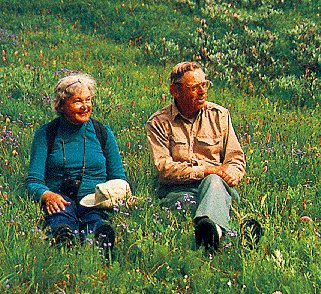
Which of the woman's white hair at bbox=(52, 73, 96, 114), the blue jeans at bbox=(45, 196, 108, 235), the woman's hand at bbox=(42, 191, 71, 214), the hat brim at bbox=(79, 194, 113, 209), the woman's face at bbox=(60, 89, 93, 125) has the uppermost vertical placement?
the woman's white hair at bbox=(52, 73, 96, 114)

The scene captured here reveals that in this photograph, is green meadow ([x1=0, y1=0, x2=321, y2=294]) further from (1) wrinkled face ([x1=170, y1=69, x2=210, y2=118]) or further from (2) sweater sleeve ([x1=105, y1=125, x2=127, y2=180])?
(1) wrinkled face ([x1=170, y1=69, x2=210, y2=118])

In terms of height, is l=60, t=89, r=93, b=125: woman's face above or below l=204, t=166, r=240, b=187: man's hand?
above

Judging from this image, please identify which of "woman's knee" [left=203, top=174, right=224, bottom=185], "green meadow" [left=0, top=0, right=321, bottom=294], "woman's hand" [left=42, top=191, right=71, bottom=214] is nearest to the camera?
"green meadow" [left=0, top=0, right=321, bottom=294]

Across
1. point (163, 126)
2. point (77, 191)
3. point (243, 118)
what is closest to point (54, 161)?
point (77, 191)

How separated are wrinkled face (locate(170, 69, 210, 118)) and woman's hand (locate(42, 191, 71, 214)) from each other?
1445mm

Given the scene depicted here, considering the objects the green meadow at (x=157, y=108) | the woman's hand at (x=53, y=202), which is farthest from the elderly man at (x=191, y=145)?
the woman's hand at (x=53, y=202)

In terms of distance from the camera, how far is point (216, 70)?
38.1 feet

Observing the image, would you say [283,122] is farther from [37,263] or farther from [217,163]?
[37,263]

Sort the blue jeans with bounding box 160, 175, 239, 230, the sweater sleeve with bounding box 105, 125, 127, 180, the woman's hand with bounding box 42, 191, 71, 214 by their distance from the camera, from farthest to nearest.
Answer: the sweater sleeve with bounding box 105, 125, 127, 180 → the woman's hand with bounding box 42, 191, 71, 214 → the blue jeans with bounding box 160, 175, 239, 230

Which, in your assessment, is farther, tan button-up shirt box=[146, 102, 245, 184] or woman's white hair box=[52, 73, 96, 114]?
tan button-up shirt box=[146, 102, 245, 184]

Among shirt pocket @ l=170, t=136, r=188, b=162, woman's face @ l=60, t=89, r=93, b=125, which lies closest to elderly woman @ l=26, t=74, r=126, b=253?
woman's face @ l=60, t=89, r=93, b=125

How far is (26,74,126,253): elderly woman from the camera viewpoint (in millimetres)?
5230

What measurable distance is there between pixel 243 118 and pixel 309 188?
2617 mm

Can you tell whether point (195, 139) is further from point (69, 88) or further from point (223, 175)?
point (69, 88)
